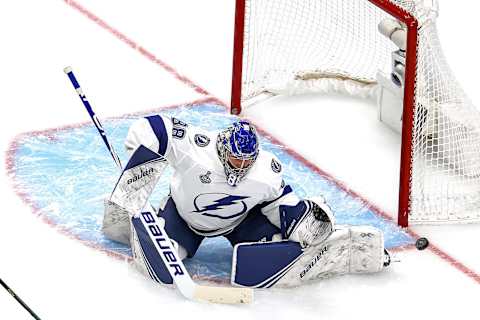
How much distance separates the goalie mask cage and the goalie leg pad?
44 centimetres

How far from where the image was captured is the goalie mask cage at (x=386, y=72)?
611cm

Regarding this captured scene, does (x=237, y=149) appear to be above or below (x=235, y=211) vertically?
above

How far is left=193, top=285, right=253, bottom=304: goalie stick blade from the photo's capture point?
565cm

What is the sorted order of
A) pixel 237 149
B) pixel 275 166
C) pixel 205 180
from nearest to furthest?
pixel 237 149 < pixel 205 180 < pixel 275 166

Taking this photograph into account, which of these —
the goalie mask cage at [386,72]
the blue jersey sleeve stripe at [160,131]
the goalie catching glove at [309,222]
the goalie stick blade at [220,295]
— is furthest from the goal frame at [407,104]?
the blue jersey sleeve stripe at [160,131]

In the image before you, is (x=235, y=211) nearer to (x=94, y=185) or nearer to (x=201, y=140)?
(x=201, y=140)

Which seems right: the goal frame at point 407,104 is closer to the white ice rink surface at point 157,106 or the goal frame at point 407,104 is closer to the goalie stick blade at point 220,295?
the white ice rink surface at point 157,106

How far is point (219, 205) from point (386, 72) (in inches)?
64.4

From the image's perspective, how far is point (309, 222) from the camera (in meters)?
5.68

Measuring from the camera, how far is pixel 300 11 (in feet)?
23.1

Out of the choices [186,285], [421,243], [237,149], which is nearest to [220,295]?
[186,285]

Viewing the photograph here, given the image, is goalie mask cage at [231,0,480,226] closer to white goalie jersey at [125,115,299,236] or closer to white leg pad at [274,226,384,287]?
white leg pad at [274,226,384,287]

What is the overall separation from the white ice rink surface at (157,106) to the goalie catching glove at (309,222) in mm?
225

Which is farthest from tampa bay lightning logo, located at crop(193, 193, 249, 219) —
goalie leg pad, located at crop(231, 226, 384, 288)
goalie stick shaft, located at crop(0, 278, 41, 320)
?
goalie stick shaft, located at crop(0, 278, 41, 320)
